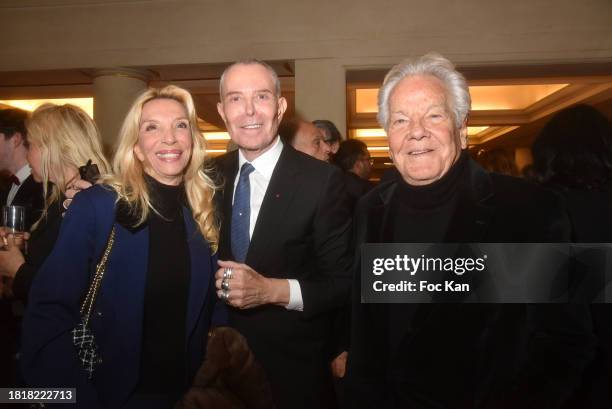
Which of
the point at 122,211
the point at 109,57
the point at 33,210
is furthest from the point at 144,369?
the point at 109,57

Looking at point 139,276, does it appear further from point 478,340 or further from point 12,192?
point 12,192

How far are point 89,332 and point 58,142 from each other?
3.12 ft

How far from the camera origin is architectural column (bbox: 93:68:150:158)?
5730 mm

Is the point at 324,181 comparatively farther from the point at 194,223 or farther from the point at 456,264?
the point at 456,264

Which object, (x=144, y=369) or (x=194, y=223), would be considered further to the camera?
(x=194, y=223)

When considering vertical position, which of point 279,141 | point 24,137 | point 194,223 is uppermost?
point 24,137

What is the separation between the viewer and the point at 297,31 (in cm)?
548

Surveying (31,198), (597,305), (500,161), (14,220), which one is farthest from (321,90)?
(597,305)

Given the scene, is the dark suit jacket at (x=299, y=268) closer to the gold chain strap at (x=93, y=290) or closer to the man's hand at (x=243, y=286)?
the man's hand at (x=243, y=286)

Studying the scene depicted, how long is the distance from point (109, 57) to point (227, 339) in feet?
17.4

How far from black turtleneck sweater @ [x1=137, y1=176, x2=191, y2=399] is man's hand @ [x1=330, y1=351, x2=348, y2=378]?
0.66 metres

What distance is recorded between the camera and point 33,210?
2.38 metres

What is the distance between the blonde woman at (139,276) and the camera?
53.1 inches

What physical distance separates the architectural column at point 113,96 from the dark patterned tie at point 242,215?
14.5ft
